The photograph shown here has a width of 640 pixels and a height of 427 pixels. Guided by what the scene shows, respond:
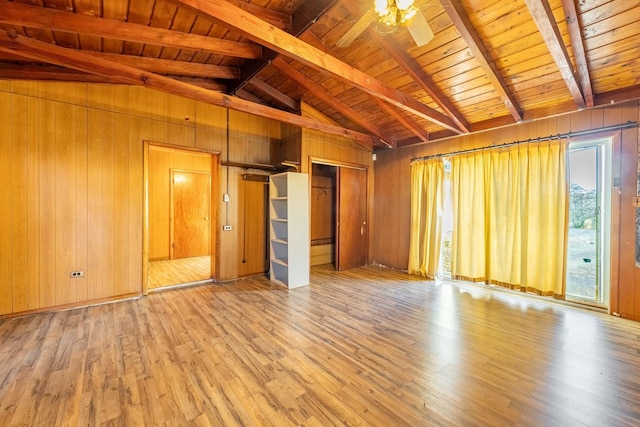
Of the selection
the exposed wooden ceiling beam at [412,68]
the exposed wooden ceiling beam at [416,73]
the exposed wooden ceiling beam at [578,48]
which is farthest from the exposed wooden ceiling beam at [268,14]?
the exposed wooden ceiling beam at [578,48]

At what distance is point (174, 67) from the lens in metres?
3.52

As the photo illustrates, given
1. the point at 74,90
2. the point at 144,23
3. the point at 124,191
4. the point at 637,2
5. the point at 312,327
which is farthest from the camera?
the point at 124,191

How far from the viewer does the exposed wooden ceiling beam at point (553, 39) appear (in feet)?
6.80

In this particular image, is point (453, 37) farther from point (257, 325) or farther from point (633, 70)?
point (257, 325)

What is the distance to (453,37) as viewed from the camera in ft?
9.11

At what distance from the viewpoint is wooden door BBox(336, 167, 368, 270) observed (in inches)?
211

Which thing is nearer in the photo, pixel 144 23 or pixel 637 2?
pixel 637 2

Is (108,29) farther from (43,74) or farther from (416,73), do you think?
(416,73)

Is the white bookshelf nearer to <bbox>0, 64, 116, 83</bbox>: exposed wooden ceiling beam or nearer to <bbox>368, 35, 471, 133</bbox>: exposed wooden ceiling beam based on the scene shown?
<bbox>368, 35, 471, 133</bbox>: exposed wooden ceiling beam

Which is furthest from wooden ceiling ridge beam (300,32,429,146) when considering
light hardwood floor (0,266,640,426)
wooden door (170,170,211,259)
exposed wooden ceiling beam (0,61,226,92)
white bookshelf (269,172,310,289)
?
wooden door (170,170,211,259)

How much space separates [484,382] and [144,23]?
4.63 m

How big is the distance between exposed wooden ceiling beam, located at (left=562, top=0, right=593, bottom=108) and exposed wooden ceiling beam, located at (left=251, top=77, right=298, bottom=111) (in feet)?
12.0

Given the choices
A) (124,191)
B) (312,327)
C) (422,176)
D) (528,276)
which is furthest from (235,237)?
(528,276)

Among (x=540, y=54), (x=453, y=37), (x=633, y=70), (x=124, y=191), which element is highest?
(x=453, y=37)
